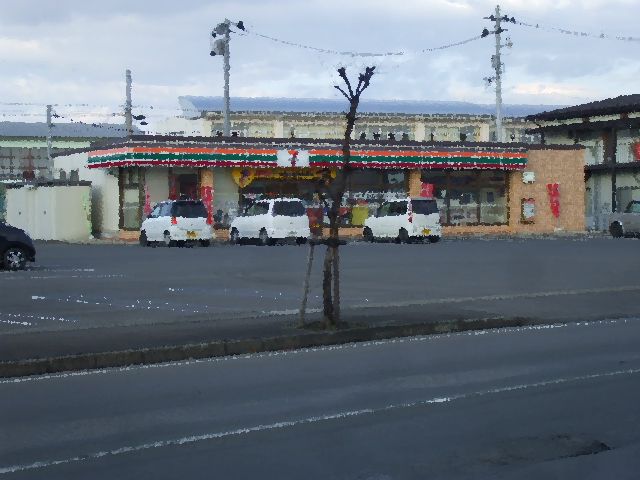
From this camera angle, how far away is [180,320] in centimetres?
1622

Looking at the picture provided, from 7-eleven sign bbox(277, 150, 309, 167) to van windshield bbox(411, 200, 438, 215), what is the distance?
8.45 m

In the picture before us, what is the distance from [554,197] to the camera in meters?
59.4

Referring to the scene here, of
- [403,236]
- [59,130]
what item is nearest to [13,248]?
[403,236]

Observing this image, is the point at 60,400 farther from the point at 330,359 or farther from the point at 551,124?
the point at 551,124

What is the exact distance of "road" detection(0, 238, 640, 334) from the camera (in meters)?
17.6

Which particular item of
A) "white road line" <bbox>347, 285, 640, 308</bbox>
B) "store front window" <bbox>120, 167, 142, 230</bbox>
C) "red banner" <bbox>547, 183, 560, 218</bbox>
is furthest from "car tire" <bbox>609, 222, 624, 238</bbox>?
"white road line" <bbox>347, 285, 640, 308</bbox>

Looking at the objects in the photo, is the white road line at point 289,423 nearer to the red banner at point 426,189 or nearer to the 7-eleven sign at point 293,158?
the 7-eleven sign at point 293,158

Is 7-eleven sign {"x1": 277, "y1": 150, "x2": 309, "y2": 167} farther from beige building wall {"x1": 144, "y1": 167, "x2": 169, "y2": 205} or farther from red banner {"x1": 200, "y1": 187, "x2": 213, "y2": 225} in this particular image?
beige building wall {"x1": 144, "y1": 167, "x2": 169, "y2": 205}

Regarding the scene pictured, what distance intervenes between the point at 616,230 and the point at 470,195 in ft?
26.0

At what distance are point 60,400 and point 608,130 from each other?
6304 cm

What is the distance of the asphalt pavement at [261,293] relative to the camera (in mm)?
14703

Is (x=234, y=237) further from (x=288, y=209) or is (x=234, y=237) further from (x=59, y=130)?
(x=59, y=130)

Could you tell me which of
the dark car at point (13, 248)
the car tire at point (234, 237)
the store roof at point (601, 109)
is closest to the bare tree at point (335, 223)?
the dark car at point (13, 248)

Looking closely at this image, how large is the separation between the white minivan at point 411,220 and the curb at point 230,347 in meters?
30.0
